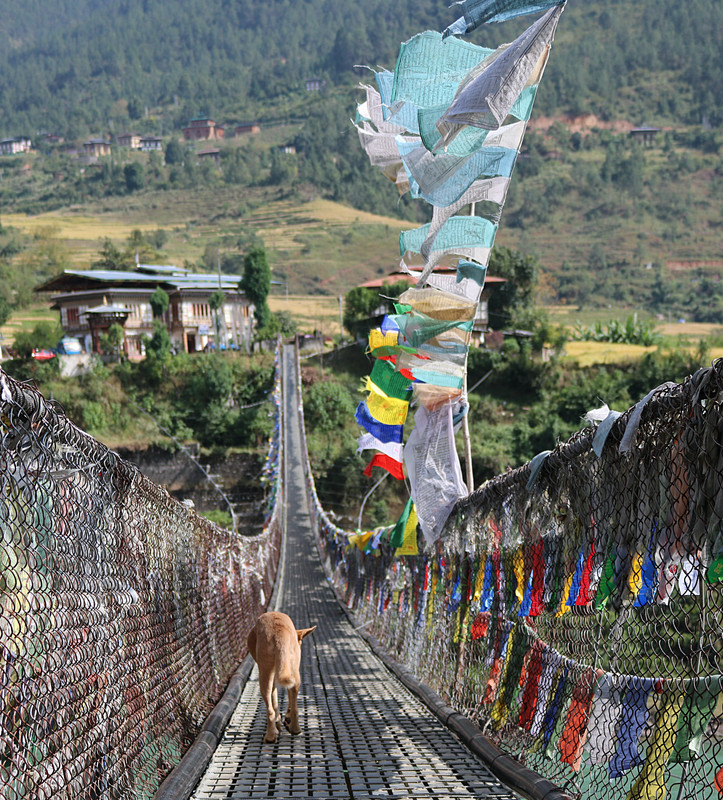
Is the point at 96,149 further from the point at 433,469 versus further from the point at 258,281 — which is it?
the point at 433,469

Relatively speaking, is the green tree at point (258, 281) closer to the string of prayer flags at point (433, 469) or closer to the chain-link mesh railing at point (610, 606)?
the string of prayer flags at point (433, 469)

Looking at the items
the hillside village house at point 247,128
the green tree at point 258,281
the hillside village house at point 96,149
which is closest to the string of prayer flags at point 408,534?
the green tree at point 258,281

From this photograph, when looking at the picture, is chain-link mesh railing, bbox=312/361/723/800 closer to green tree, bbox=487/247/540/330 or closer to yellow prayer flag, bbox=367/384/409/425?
yellow prayer flag, bbox=367/384/409/425

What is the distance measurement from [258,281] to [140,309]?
19.6 feet

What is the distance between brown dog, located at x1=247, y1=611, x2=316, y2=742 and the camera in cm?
404

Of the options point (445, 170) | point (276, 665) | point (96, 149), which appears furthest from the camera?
point (96, 149)

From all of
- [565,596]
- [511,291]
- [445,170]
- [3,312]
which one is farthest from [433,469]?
[3,312]

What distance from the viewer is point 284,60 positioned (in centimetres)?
17012

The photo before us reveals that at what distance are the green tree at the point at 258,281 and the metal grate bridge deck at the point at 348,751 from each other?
37.7 meters

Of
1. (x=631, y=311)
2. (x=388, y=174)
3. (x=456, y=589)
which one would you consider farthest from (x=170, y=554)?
(x=631, y=311)

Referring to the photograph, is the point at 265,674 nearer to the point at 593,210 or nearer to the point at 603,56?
the point at 593,210

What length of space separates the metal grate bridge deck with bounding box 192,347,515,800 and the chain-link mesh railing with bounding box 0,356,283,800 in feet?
0.88

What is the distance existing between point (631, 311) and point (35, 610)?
6805 centimetres

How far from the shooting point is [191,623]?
14.1ft
